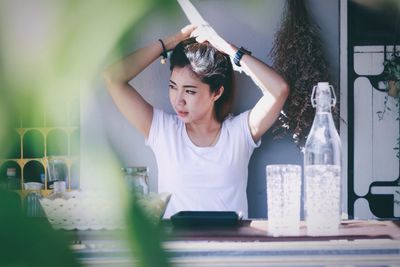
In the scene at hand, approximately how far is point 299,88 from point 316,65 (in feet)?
0.71

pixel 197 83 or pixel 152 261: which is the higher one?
pixel 197 83

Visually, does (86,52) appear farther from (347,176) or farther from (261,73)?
(347,176)

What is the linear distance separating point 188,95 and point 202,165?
1.49 ft

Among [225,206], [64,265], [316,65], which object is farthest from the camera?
[316,65]

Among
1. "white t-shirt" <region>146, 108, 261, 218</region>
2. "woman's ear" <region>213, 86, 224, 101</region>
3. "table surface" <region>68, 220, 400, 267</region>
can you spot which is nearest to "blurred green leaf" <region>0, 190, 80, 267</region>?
"table surface" <region>68, 220, 400, 267</region>

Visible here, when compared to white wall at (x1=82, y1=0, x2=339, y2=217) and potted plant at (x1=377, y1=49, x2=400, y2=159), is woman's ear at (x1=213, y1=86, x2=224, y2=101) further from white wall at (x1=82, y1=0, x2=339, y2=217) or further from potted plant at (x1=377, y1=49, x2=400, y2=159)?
potted plant at (x1=377, y1=49, x2=400, y2=159)

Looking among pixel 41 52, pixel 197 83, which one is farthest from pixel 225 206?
pixel 41 52

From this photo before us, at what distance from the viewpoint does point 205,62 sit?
3.96 meters

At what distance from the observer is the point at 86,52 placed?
277mm

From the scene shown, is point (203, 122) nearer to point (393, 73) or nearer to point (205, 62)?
point (205, 62)

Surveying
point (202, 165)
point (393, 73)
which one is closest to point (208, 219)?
point (202, 165)

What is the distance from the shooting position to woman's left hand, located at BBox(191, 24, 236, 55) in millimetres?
3984

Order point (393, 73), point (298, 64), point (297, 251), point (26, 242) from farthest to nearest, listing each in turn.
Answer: point (393, 73)
point (298, 64)
point (297, 251)
point (26, 242)

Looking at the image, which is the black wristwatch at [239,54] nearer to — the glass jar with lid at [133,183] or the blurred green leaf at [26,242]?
the glass jar with lid at [133,183]
